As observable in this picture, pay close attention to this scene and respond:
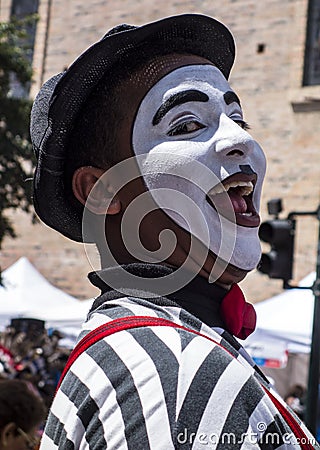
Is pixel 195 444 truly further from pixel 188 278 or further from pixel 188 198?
pixel 188 198

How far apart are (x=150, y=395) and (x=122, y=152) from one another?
1.85 feet

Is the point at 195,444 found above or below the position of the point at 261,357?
above

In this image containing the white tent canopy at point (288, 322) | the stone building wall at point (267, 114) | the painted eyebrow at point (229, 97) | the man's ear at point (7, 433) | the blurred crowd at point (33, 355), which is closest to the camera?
the painted eyebrow at point (229, 97)

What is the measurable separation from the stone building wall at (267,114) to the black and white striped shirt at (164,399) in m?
10.8

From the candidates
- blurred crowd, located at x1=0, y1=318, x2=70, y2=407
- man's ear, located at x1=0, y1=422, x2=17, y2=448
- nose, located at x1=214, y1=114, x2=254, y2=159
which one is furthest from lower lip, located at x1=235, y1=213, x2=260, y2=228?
blurred crowd, located at x1=0, y1=318, x2=70, y2=407

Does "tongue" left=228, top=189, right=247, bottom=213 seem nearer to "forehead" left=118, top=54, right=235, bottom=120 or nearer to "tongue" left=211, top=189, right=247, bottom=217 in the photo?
"tongue" left=211, top=189, right=247, bottom=217

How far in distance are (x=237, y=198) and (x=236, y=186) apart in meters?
0.03

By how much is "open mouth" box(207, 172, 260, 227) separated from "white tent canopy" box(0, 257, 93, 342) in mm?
8065

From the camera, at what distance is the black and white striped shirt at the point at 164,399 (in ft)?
3.69

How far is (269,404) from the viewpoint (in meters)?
1.19

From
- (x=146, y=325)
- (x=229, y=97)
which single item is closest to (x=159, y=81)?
(x=229, y=97)

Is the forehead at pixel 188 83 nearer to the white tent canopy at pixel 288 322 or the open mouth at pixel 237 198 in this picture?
the open mouth at pixel 237 198

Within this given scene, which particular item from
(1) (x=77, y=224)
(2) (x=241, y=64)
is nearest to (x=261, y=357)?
(2) (x=241, y=64)

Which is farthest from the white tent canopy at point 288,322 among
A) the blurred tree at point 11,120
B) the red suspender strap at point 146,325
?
the red suspender strap at point 146,325
